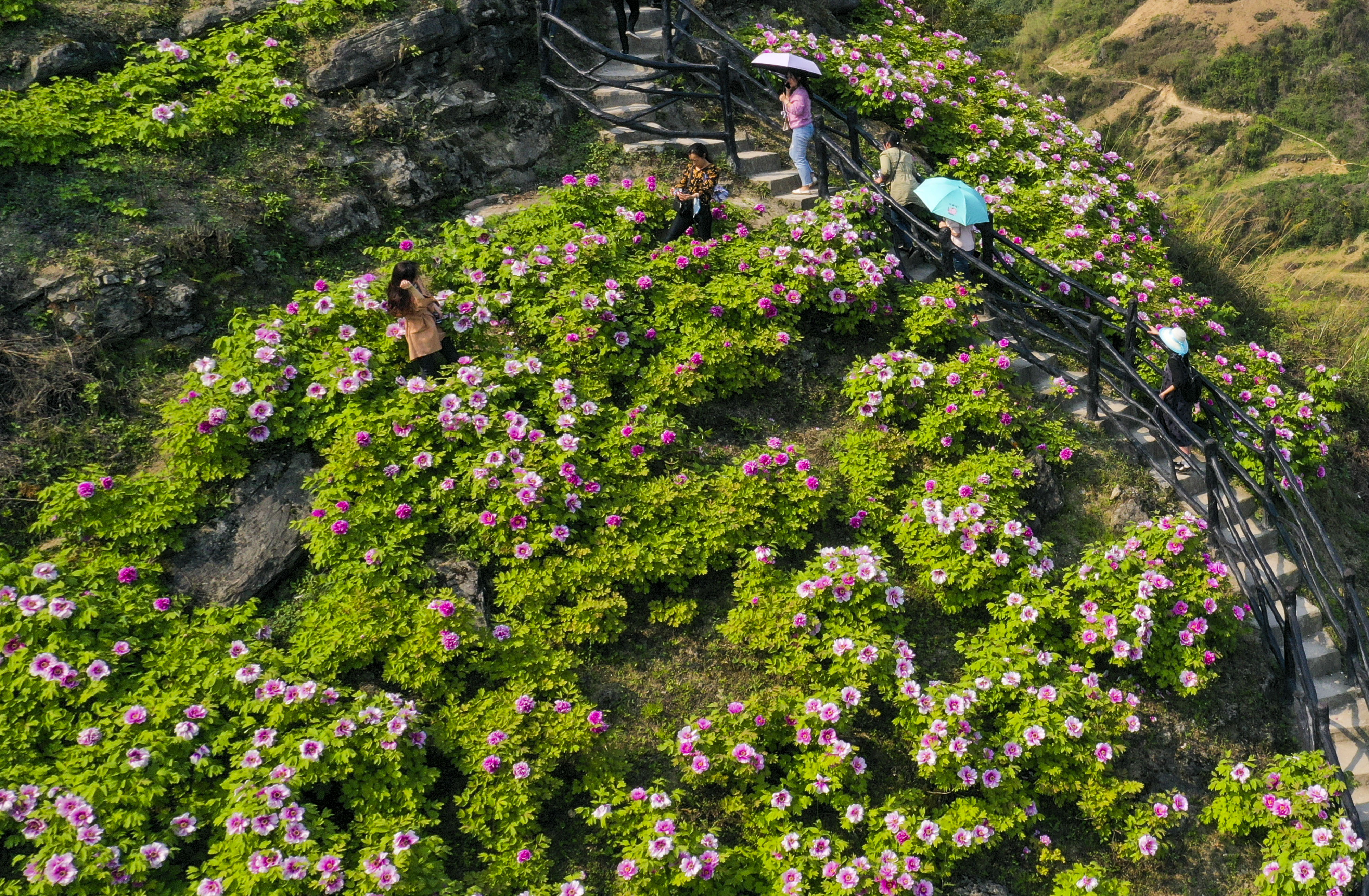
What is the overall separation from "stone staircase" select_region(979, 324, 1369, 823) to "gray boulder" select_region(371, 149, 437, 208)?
17.6 ft

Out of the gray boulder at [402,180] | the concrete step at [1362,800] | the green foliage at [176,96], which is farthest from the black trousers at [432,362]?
the concrete step at [1362,800]

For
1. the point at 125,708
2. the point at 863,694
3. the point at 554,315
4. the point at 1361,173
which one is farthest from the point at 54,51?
the point at 1361,173

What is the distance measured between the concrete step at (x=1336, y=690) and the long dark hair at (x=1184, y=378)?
2469 millimetres

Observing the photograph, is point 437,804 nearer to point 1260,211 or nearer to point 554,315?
point 554,315

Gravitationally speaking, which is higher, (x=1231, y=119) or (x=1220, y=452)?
(x=1220, y=452)

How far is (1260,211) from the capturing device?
44625 mm

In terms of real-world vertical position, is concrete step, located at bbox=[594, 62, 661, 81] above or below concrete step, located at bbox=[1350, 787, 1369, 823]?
above

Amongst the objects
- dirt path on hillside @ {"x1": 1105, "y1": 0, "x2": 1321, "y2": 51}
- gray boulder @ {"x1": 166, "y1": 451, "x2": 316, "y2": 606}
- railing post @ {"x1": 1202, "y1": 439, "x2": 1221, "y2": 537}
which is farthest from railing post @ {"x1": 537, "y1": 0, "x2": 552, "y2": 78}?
dirt path on hillside @ {"x1": 1105, "y1": 0, "x2": 1321, "y2": 51}

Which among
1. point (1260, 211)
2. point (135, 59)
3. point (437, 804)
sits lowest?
point (1260, 211)

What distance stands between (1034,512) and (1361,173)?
59.7 m

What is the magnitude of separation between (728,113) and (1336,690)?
300 inches

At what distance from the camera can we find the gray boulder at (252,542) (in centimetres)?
563

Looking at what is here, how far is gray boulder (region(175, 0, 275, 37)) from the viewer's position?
8.70 metres

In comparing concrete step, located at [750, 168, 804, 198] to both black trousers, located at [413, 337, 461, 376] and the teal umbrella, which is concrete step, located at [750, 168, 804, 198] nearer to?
the teal umbrella
